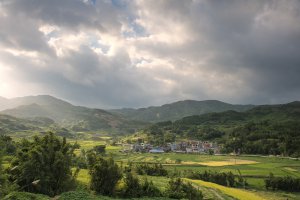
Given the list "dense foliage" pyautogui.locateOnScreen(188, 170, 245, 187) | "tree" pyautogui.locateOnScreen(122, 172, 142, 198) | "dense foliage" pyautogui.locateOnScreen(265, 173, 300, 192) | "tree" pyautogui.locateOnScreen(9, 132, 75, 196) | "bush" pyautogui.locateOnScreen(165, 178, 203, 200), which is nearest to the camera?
"tree" pyautogui.locateOnScreen(9, 132, 75, 196)

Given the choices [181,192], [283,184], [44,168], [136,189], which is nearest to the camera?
[44,168]

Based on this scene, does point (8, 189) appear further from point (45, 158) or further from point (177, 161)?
point (177, 161)

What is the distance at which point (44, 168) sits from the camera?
46.8 metres

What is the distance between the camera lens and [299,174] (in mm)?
113438

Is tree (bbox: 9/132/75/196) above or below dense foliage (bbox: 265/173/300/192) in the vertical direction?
above

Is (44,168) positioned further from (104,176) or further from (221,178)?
(221,178)

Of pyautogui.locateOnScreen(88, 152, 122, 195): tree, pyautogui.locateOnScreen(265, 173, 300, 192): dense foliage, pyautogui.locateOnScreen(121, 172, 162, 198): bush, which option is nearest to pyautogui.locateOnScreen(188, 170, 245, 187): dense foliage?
pyautogui.locateOnScreen(265, 173, 300, 192): dense foliage

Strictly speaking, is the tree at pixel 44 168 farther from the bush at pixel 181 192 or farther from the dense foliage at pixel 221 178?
the dense foliage at pixel 221 178

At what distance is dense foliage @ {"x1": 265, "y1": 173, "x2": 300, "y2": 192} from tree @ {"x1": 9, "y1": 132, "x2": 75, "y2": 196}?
7458cm

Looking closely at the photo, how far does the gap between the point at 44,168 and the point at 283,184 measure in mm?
84780

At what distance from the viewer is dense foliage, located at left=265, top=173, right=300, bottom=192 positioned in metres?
98.0

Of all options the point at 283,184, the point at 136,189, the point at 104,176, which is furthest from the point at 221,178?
the point at 104,176

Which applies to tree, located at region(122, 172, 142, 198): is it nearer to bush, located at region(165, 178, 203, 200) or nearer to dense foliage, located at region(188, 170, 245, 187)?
bush, located at region(165, 178, 203, 200)

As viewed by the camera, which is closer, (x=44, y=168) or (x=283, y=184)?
(x=44, y=168)
